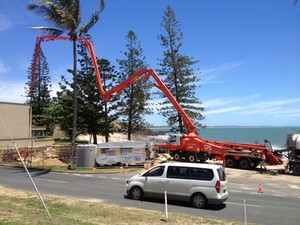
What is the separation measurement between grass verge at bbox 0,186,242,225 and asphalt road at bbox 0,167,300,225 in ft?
5.59

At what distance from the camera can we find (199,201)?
13.6 m

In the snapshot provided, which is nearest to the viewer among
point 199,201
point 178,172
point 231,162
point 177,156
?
point 199,201

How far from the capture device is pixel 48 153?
36688 mm

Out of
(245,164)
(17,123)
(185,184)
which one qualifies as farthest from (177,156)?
(17,123)

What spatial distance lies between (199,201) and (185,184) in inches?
33.3

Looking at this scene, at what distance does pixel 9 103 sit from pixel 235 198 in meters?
31.2

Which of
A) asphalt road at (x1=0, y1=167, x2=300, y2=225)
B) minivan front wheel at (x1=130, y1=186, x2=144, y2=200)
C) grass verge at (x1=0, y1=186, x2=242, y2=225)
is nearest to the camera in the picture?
grass verge at (x1=0, y1=186, x2=242, y2=225)

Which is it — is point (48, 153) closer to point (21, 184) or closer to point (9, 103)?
point (9, 103)

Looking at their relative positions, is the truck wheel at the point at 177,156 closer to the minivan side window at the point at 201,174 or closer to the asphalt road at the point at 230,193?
the asphalt road at the point at 230,193

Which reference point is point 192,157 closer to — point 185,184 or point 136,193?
point 136,193

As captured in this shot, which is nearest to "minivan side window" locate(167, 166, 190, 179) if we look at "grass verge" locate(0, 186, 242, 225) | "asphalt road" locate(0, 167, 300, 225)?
"asphalt road" locate(0, 167, 300, 225)

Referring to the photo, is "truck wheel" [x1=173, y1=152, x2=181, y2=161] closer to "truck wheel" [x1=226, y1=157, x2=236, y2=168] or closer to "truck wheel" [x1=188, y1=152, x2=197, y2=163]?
"truck wheel" [x1=188, y1=152, x2=197, y2=163]

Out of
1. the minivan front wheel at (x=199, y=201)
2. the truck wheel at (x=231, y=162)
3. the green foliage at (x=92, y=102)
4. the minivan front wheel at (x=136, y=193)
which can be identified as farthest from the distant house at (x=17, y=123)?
the minivan front wheel at (x=199, y=201)

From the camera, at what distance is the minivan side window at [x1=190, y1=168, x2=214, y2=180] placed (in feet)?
45.0
